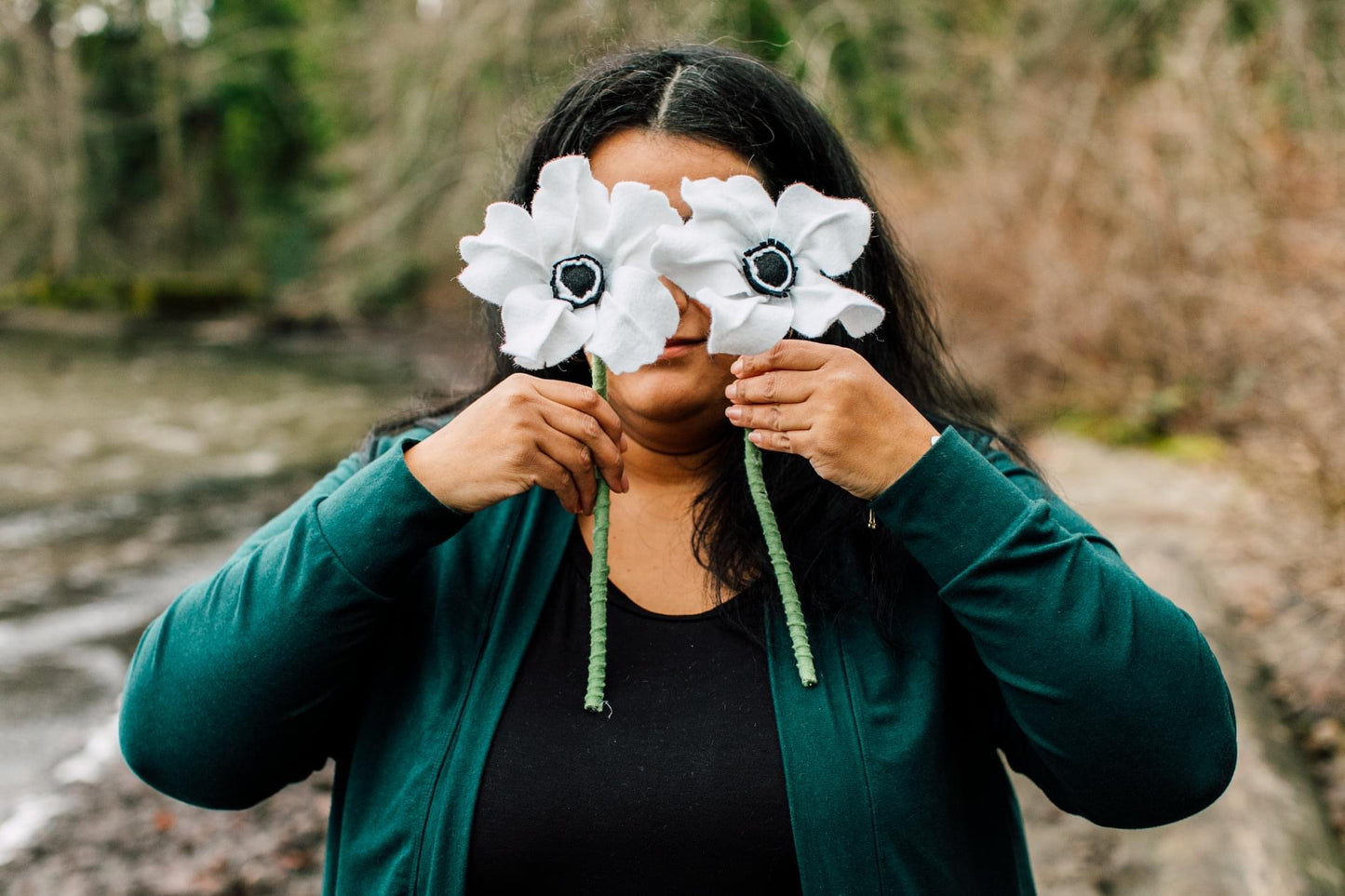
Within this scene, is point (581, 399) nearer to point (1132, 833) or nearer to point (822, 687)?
point (822, 687)

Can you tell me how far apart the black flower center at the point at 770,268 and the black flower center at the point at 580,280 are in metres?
0.20

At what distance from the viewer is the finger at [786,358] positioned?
1.39m

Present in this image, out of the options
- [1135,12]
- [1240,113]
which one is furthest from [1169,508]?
Answer: [1135,12]

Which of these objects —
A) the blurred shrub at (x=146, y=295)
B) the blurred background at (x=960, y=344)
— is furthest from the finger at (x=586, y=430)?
the blurred shrub at (x=146, y=295)

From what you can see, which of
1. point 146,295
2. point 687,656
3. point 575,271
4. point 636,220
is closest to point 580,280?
point 575,271

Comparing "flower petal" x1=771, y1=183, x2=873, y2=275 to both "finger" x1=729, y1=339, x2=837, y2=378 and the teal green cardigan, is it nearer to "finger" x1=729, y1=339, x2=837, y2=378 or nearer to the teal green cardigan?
"finger" x1=729, y1=339, x2=837, y2=378

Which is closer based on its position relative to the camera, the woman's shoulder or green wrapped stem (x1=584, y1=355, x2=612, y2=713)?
green wrapped stem (x1=584, y1=355, x2=612, y2=713)

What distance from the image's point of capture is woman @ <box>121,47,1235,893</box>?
1396mm

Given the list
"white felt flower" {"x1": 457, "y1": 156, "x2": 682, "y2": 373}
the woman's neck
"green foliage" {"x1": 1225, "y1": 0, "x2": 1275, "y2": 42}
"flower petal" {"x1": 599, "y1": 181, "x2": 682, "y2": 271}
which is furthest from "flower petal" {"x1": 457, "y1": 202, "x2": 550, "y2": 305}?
"green foliage" {"x1": 1225, "y1": 0, "x2": 1275, "y2": 42}

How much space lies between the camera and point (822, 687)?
150 centimetres

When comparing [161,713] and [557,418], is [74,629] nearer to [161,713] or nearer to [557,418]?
[161,713]

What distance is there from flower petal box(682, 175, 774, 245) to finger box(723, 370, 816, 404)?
0.60 ft

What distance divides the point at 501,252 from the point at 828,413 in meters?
0.50

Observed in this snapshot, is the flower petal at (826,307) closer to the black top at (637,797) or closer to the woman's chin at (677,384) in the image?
the woman's chin at (677,384)
